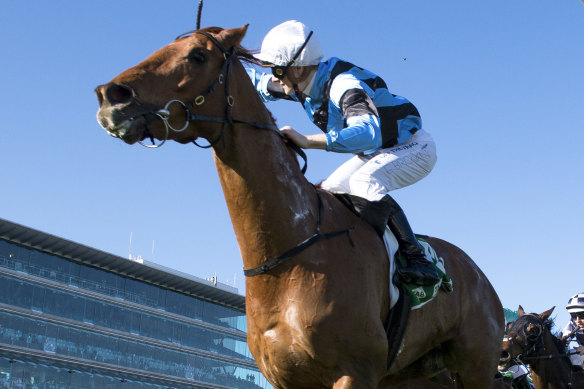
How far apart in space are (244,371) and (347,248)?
86646mm

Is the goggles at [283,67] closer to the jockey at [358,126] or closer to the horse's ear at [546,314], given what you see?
the jockey at [358,126]

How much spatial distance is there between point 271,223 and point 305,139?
Answer: 0.72 metres

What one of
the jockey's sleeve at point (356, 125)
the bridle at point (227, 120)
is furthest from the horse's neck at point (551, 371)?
the bridle at point (227, 120)

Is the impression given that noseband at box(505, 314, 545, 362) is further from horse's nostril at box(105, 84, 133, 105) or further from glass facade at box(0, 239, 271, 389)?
glass facade at box(0, 239, 271, 389)

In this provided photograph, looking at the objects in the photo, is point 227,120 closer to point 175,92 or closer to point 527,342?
point 175,92

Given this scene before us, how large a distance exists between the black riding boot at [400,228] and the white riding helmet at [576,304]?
10380mm

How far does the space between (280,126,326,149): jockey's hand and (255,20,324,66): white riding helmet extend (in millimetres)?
715

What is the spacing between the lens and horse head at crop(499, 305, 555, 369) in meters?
14.5

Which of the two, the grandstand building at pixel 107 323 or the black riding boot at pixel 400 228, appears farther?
the grandstand building at pixel 107 323

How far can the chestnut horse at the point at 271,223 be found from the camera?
5598mm

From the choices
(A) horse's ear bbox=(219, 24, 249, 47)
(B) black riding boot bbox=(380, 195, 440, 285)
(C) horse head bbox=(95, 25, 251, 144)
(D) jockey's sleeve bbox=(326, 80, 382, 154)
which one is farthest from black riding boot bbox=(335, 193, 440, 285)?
(A) horse's ear bbox=(219, 24, 249, 47)

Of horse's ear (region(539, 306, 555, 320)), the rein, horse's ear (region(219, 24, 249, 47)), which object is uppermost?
horse's ear (region(539, 306, 555, 320))

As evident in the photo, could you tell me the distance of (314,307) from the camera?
18.8ft

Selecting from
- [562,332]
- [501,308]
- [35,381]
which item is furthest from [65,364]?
[501,308]
